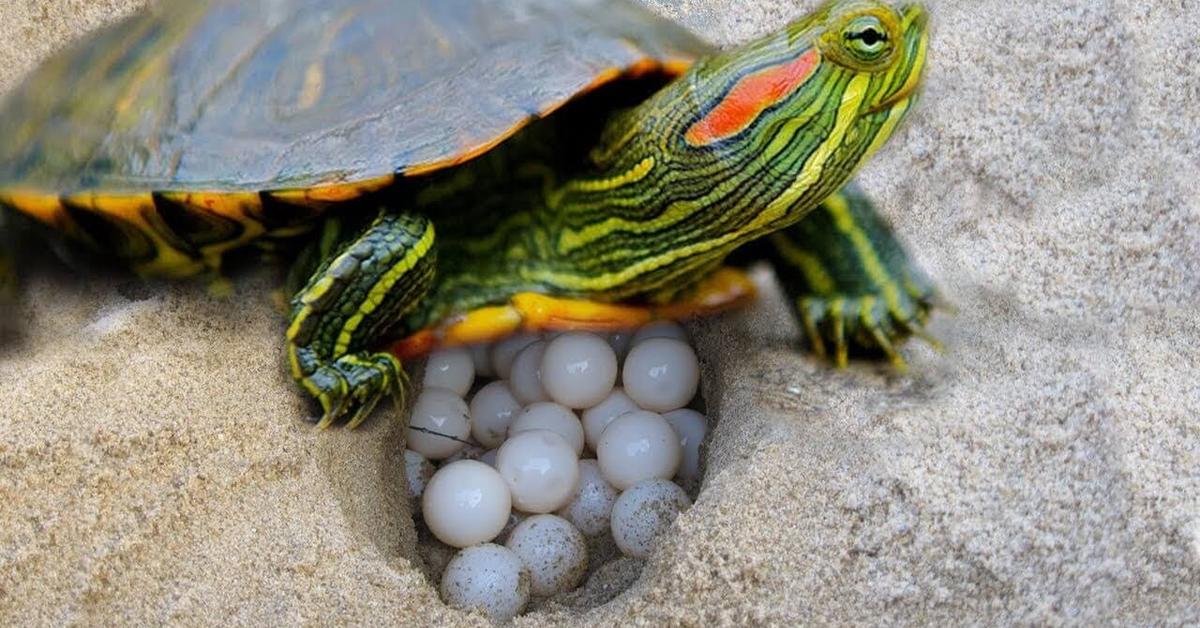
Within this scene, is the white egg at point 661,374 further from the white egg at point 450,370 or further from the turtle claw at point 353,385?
the turtle claw at point 353,385

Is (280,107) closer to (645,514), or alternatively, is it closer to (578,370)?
(578,370)

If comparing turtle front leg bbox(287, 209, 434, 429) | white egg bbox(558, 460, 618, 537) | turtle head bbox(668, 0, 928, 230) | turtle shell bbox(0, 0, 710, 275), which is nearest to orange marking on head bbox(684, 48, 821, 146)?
turtle head bbox(668, 0, 928, 230)

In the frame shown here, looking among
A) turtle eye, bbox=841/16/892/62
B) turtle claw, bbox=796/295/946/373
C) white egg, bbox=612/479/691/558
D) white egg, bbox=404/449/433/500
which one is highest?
turtle eye, bbox=841/16/892/62

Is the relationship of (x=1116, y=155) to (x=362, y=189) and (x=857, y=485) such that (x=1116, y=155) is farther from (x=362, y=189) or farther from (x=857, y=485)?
(x=362, y=189)

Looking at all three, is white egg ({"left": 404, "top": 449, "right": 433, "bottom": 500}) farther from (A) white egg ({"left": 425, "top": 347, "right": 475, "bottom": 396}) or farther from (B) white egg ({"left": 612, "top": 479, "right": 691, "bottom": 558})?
(B) white egg ({"left": 612, "top": 479, "right": 691, "bottom": 558})

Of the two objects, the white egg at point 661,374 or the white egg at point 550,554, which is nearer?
the white egg at point 550,554

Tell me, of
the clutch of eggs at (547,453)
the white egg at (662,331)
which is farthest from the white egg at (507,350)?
the white egg at (662,331)

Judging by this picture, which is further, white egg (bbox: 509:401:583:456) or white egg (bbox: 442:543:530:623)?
white egg (bbox: 509:401:583:456)
